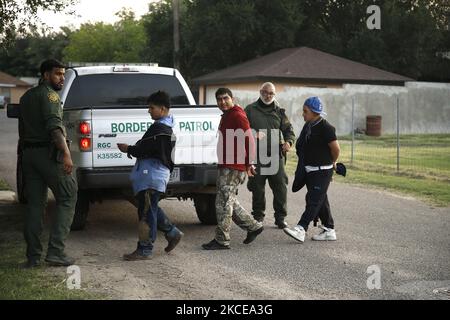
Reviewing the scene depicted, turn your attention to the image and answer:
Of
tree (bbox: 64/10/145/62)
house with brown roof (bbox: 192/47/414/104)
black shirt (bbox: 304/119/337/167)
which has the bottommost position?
black shirt (bbox: 304/119/337/167)

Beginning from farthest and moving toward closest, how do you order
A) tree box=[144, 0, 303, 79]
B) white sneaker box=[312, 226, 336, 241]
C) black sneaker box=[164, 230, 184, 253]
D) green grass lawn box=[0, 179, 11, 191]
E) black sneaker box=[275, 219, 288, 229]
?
tree box=[144, 0, 303, 79]
green grass lawn box=[0, 179, 11, 191]
black sneaker box=[275, 219, 288, 229]
white sneaker box=[312, 226, 336, 241]
black sneaker box=[164, 230, 184, 253]

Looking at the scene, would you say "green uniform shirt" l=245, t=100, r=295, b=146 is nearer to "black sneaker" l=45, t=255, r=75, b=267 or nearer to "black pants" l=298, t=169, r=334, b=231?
"black pants" l=298, t=169, r=334, b=231

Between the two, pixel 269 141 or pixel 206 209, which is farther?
pixel 206 209

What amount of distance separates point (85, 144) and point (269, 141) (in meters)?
2.41

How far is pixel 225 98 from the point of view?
7.95m

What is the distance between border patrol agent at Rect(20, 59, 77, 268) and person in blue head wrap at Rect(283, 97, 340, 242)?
2624 mm

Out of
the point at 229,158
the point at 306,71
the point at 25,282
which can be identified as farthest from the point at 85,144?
the point at 306,71

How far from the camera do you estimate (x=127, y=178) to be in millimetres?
8336

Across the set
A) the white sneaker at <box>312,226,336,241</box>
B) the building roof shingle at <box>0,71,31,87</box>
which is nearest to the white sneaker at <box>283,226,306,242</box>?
the white sneaker at <box>312,226,336,241</box>

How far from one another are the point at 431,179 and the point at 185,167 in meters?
8.27

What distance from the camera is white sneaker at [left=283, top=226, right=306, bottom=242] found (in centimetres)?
825

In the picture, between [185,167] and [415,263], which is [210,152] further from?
[415,263]

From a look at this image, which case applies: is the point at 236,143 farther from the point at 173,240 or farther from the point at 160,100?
the point at 173,240
